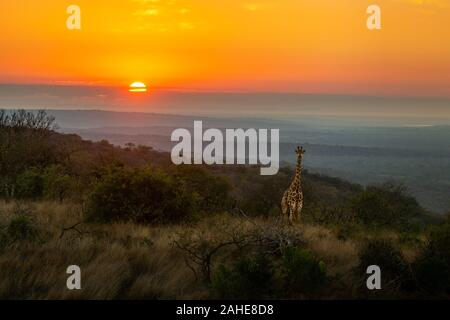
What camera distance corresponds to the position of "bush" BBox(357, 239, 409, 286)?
A: 7.08 m

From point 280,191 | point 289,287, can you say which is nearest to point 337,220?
point 289,287

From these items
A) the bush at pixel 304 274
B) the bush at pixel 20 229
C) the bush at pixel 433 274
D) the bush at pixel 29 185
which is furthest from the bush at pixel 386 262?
the bush at pixel 29 185

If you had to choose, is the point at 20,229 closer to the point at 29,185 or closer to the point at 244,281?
the point at 244,281

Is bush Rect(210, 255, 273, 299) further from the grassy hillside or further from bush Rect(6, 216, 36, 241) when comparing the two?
bush Rect(6, 216, 36, 241)

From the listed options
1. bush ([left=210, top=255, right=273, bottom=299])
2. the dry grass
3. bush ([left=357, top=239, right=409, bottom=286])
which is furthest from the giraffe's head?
bush ([left=210, top=255, right=273, bottom=299])

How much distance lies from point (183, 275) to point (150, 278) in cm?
50

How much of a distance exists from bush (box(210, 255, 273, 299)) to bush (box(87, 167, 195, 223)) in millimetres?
4865

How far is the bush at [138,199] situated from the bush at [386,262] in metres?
5.33

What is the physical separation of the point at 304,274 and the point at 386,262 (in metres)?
1.41

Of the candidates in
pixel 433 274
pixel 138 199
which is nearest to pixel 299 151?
pixel 138 199

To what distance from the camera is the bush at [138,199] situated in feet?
36.5
